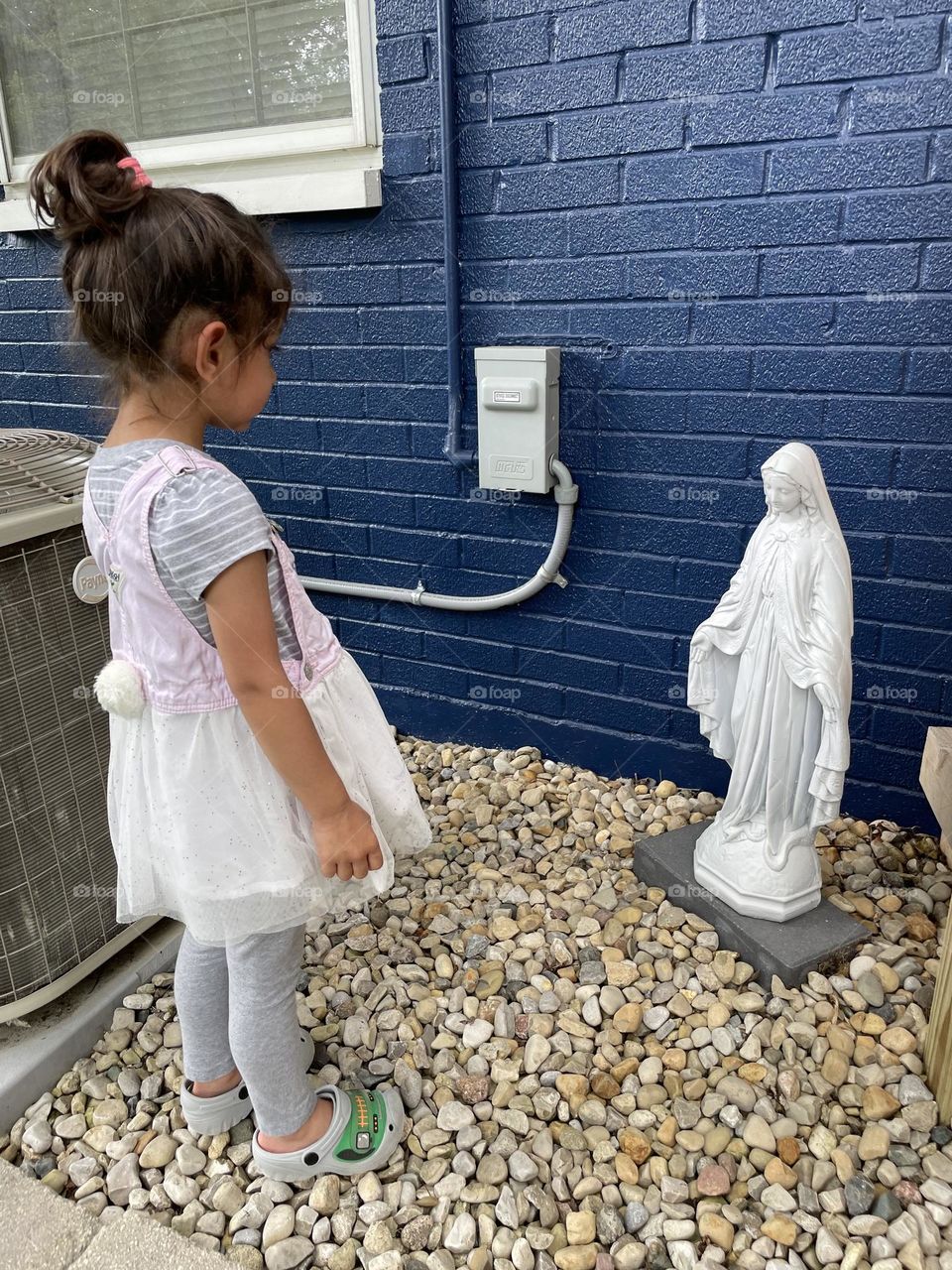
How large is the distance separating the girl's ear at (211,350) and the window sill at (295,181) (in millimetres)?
1519

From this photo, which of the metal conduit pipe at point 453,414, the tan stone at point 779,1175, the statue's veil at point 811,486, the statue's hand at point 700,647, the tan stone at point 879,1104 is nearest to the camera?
the tan stone at point 779,1175

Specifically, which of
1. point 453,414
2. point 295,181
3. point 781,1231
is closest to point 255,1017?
point 781,1231

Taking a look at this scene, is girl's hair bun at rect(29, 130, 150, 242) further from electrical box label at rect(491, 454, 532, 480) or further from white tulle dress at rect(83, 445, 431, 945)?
electrical box label at rect(491, 454, 532, 480)

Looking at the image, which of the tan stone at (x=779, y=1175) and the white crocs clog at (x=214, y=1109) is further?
the white crocs clog at (x=214, y=1109)

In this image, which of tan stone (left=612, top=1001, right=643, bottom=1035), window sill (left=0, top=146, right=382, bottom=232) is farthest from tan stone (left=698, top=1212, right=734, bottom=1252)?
window sill (left=0, top=146, right=382, bottom=232)

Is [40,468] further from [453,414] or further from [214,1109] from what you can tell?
[214,1109]

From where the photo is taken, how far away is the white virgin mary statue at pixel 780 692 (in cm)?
187

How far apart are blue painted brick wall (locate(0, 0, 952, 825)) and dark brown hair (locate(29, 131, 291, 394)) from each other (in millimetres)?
1418

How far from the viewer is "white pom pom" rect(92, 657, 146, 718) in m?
1.35

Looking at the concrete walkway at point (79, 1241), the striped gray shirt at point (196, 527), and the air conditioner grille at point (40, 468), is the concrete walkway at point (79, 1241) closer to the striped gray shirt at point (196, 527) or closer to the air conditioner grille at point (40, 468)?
the striped gray shirt at point (196, 527)

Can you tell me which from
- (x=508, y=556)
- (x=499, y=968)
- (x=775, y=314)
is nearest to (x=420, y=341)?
(x=508, y=556)

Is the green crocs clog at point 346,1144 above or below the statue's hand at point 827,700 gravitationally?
below

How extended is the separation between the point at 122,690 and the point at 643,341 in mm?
1690

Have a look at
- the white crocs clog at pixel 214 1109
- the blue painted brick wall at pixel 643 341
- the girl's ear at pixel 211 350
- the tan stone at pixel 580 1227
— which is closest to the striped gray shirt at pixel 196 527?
the girl's ear at pixel 211 350
